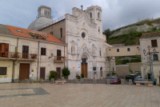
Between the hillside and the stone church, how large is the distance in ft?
94.9

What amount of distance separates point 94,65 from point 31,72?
15996 millimetres

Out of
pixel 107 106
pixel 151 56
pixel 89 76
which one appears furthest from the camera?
pixel 89 76

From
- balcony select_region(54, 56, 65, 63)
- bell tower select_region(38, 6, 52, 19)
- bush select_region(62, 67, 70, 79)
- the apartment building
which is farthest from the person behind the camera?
bell tower select_region(38, 6, 52, 19)

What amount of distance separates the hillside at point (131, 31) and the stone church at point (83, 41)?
28935mm

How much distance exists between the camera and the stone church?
31.2 meters

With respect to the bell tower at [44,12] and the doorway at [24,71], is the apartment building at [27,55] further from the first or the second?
the bell tower at [44,12]

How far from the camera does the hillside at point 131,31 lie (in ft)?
219

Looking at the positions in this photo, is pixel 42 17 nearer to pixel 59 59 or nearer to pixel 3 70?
pixel 59 59

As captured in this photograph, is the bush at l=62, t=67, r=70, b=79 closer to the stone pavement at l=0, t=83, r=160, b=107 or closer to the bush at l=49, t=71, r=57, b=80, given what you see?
the bush at l=49, t=71, r=57, b=80

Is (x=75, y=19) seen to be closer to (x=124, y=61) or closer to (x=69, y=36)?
(x=69, y=36)

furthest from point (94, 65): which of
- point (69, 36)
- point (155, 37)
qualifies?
point (155, 37)

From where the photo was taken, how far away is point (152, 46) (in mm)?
26594

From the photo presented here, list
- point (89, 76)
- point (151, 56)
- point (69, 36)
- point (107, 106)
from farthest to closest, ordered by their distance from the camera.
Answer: point (89, 76) < point (69, 36) < point (151, 56) < point (107, 106)

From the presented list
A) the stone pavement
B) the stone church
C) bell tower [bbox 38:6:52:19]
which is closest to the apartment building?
the stone church
